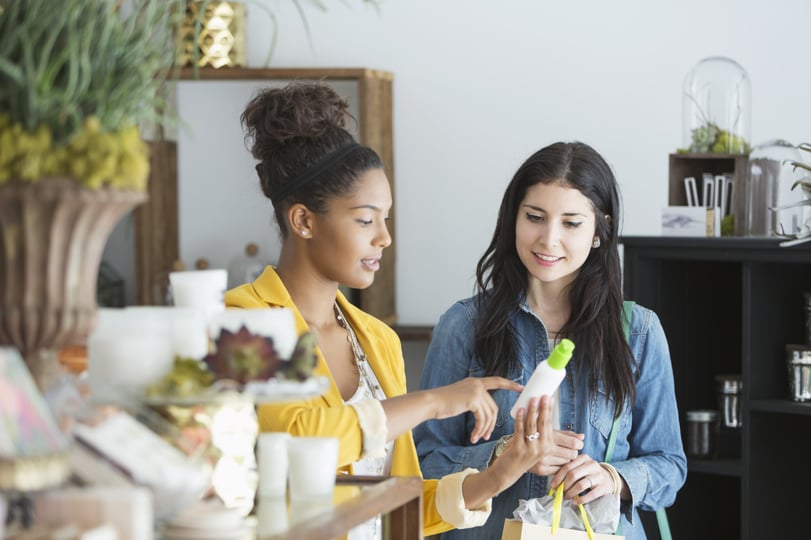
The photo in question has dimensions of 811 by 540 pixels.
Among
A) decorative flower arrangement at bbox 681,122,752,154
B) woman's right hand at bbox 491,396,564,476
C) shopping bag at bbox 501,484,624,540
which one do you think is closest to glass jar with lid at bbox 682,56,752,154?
decorative flower arrangement at bbox 681,122,752,154

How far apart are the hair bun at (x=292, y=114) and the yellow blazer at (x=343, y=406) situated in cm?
23

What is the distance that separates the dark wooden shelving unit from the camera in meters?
3.28

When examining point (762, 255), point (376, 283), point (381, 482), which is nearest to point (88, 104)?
point (381, 482)

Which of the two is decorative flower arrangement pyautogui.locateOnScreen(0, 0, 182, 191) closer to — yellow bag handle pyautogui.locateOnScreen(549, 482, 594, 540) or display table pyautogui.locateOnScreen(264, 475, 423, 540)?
display table pyautogui.locateOnScreen(264, 475, 423, 540)

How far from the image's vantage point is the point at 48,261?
1.06 meters

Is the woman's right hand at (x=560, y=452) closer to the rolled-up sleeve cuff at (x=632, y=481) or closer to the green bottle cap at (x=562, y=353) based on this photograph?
the rolled-up sleeve cuff at (x=632, y=481)

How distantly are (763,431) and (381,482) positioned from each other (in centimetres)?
208

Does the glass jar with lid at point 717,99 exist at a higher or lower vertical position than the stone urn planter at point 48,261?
higher

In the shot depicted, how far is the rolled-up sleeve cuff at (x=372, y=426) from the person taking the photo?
165cm

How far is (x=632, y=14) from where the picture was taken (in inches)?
184

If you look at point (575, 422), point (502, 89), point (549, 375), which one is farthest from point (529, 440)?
point (502, 89)

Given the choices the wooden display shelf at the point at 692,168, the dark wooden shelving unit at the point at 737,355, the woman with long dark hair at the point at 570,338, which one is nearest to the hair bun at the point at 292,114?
the woman with long dark hair at the point at 570,338

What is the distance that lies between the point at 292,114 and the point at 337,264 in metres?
0.27

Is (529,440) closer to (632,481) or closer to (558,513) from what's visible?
(558,513)
